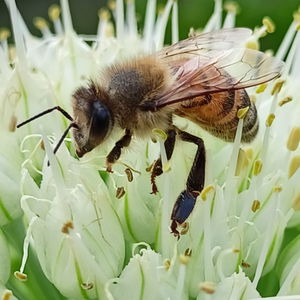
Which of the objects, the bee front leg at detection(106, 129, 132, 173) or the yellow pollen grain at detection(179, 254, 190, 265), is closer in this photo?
the yellow pollen grain at detection(179, 254, 190, 265)

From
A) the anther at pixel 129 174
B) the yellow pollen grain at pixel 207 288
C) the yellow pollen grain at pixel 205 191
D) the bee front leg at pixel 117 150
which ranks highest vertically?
the bee front leg at pixel 117 150

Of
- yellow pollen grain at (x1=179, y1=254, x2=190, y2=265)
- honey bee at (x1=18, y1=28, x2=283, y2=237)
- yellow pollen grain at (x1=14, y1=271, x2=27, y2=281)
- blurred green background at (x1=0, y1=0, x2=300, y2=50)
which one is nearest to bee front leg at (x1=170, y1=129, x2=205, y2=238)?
honey bee at (x1=18, y1=28, x2=283, y2=237)

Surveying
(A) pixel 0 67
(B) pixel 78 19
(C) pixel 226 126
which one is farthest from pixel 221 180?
(B) pixel 78 19

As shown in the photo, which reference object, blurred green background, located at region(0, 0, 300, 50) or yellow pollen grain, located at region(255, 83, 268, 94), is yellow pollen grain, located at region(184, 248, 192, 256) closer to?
yellow pollen grain, located at region(255, 83, 268, 94)

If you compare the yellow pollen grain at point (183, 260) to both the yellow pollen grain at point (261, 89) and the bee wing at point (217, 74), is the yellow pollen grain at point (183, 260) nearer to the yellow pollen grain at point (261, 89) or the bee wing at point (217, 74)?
the bee wing at point (217, 74)

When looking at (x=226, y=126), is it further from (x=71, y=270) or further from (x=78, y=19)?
(x=78, y=19)

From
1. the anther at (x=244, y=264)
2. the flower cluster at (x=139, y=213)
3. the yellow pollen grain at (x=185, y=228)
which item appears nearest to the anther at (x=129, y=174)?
the flower cluster at (x=139, y=213)

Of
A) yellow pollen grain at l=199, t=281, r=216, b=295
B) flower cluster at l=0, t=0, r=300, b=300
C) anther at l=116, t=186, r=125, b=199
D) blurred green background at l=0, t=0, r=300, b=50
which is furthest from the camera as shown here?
blurred green background at l=0, t=0, r=300, b=50

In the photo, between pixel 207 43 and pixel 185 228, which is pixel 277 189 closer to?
pixel 185 228
